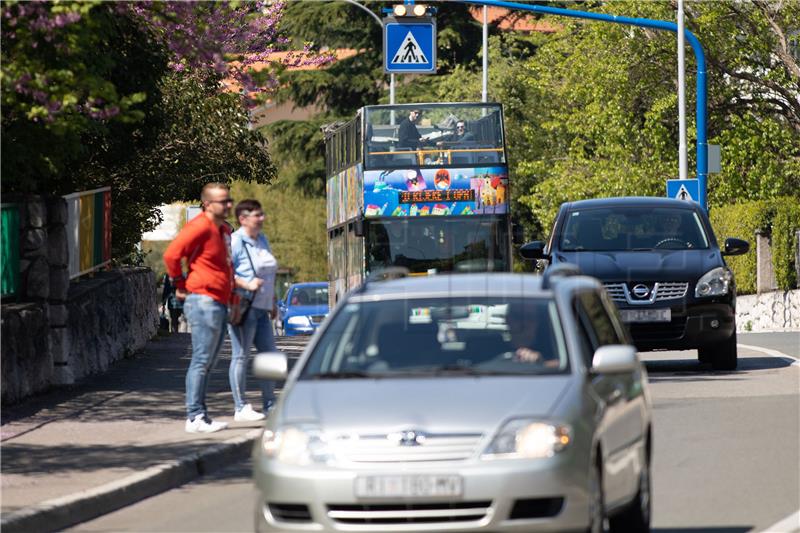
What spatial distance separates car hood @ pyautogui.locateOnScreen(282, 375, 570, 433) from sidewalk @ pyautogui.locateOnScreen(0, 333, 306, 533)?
7.67ft

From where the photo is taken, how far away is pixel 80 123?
559 inches

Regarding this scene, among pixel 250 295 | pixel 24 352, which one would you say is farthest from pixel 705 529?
pixel 24 352

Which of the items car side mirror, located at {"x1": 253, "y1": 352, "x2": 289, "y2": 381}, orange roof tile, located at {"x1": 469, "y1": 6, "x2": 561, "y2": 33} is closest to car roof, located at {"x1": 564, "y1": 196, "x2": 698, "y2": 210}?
car side mirror, located at {"x1": 253, "y1": 352, "x2": 289, "y2": 381}

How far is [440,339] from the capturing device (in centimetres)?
841

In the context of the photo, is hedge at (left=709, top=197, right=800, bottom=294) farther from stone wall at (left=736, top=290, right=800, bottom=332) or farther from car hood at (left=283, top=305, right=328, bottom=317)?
car hood at (left=283, top=305, right=328, bottom=317)

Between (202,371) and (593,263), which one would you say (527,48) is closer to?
(593,263)

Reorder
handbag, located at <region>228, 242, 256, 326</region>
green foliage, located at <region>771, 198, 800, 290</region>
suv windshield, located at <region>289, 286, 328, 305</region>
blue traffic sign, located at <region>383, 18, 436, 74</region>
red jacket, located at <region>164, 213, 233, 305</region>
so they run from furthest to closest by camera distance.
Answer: suv windshield, located at <region>289, 286, 328, 305</region> < green foliage, located at <region>771, 198, 800, 290</region> < blue traffic sign, located at <region>383, 18, 436, 74</region> < handbag, located at <region>228, 242, 256, 326</region> < red jacket, located at <region>164, 213, 233, 305</region>

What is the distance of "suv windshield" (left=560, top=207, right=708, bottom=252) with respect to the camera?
65.1ft

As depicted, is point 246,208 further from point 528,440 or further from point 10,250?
point 528,440

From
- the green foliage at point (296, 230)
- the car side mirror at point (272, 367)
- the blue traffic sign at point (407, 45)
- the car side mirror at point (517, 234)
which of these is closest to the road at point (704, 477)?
the car side mirror at point (272, 367)

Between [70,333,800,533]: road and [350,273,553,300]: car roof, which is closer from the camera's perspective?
[350,273,553,300]: car roof

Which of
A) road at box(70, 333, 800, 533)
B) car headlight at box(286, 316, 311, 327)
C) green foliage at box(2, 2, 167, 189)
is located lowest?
car headlight at box(286, 316, 311, 327)

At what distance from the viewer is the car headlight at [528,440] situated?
7156mm

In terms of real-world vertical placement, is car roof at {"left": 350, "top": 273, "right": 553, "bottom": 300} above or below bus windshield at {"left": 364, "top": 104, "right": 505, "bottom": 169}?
below
